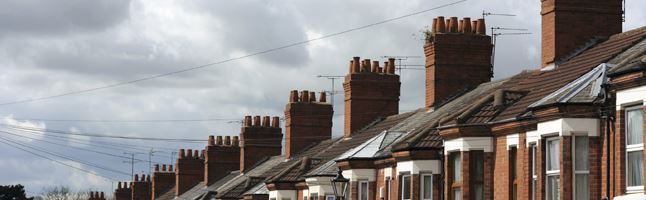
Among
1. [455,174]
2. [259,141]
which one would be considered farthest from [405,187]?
[259,141]

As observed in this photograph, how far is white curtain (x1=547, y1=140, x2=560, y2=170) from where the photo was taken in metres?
31.1

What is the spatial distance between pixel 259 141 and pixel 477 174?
124 feet

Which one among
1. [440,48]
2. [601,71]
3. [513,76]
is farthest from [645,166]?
[440,48]

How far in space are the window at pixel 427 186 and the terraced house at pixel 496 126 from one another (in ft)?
0.09

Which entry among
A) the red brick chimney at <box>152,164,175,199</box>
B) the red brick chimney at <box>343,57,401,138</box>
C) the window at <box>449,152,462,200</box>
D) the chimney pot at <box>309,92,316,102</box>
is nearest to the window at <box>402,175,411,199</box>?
the window at <box>449,152,462,200</box>

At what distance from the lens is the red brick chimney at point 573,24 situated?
37.9m

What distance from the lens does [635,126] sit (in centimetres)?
2830

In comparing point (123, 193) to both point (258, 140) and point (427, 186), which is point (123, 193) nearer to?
point (258, 140)

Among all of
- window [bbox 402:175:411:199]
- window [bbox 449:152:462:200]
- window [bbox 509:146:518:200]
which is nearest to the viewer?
window [bbox 509:146:518:200]

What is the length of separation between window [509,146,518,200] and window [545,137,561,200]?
7.91 feet

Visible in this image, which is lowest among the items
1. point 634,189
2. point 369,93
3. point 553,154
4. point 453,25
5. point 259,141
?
point 634,189

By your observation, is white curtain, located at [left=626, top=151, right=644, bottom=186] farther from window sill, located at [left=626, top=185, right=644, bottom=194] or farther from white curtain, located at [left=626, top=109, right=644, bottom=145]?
white curtain, located at [left=626, top=109, right=644, bottom=145]

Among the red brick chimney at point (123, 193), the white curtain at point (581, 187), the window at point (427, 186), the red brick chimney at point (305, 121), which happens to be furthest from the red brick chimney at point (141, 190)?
the white curtain at point (581, 187)

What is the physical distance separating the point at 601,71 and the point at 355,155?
14010mm
